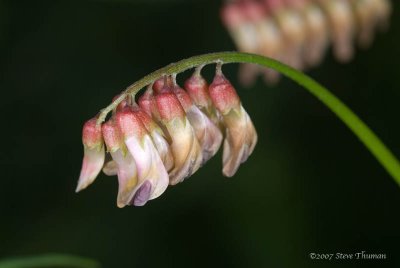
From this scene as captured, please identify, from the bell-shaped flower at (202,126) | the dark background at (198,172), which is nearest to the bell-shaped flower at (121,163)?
the bell-shaped flower at (202,126)

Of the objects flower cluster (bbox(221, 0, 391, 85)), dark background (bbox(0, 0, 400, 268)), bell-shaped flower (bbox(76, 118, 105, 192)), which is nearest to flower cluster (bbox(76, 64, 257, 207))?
bell-shaped flower (bbox(76, 118, 105, 192))

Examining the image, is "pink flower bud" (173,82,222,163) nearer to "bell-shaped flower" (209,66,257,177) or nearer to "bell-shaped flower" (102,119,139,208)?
"bell-shaped flower" (209,66,257,177)

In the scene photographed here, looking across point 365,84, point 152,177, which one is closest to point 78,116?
point 365,84

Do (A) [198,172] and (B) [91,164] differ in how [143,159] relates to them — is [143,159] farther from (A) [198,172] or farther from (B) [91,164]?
(A) [198,172]

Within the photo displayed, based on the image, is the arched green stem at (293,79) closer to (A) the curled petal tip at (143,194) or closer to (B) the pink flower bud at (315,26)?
(A) the curled petal tip at (143,194)

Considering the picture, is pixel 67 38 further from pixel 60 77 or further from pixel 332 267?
pixel 332 267

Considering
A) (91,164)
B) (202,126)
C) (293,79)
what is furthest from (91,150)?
(293,79)
